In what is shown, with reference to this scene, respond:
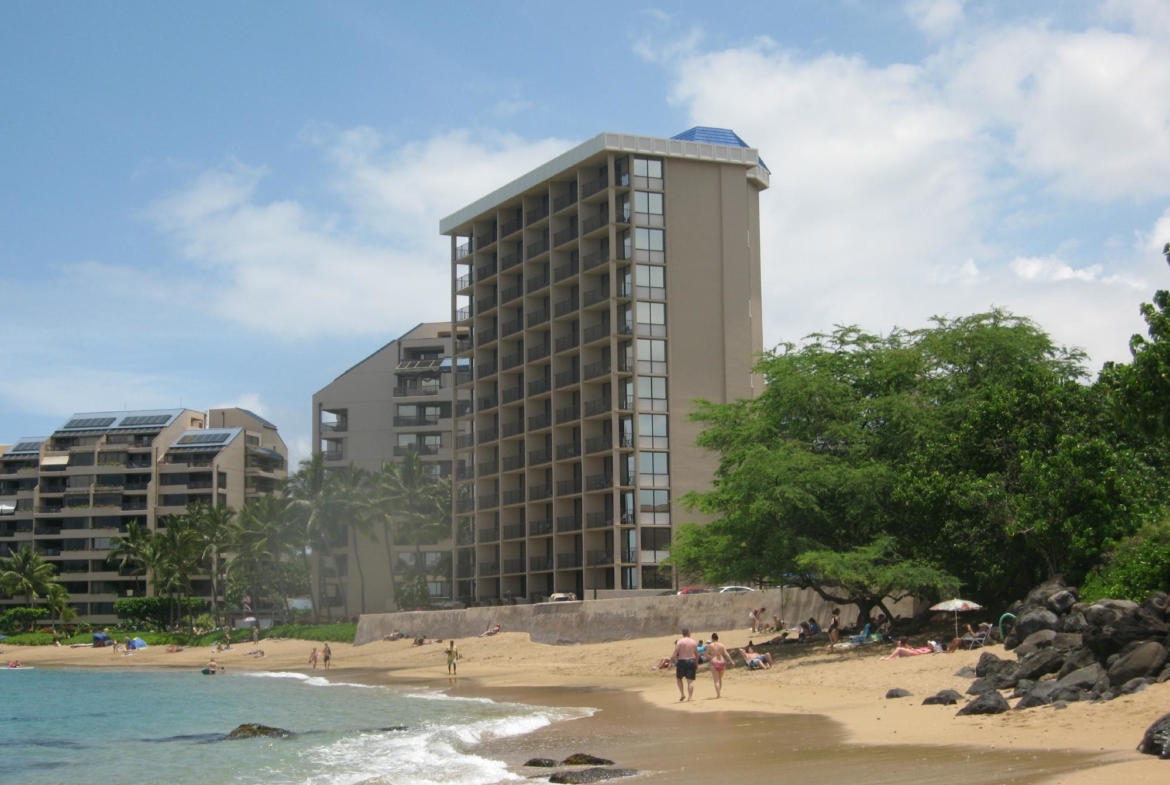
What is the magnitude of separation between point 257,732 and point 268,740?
161 centimetres

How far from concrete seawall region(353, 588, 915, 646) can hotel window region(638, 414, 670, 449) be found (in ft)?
55.0

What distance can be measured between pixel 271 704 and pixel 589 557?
113 feet

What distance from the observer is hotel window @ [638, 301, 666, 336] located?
73.7 m

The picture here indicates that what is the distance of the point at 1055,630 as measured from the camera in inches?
1044

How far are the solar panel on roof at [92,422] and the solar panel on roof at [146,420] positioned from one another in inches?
65.7

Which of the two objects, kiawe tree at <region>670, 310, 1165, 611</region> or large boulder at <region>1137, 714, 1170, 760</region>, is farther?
kiawe tree at <region>670, 310, 1165, 611</region>

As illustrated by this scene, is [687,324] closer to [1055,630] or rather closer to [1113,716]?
[1055,630]

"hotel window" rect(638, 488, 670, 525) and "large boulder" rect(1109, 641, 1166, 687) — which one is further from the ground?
"hotel window" rect(638, 488, 670, 525)

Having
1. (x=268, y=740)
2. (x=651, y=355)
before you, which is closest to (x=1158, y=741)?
(x=268, y=740)

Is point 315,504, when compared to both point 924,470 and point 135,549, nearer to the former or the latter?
point 135,549

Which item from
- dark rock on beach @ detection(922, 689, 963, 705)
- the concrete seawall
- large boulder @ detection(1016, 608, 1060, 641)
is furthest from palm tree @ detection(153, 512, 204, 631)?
dark rock on beach @ detection(922, 689, 963, 705)

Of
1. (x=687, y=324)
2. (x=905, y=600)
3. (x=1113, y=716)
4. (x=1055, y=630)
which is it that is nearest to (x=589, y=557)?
(x=687, y=324)

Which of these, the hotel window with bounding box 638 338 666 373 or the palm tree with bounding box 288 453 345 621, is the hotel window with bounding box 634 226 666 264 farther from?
the palm tree with bounding box 288 453 345 621

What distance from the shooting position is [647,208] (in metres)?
74.7
